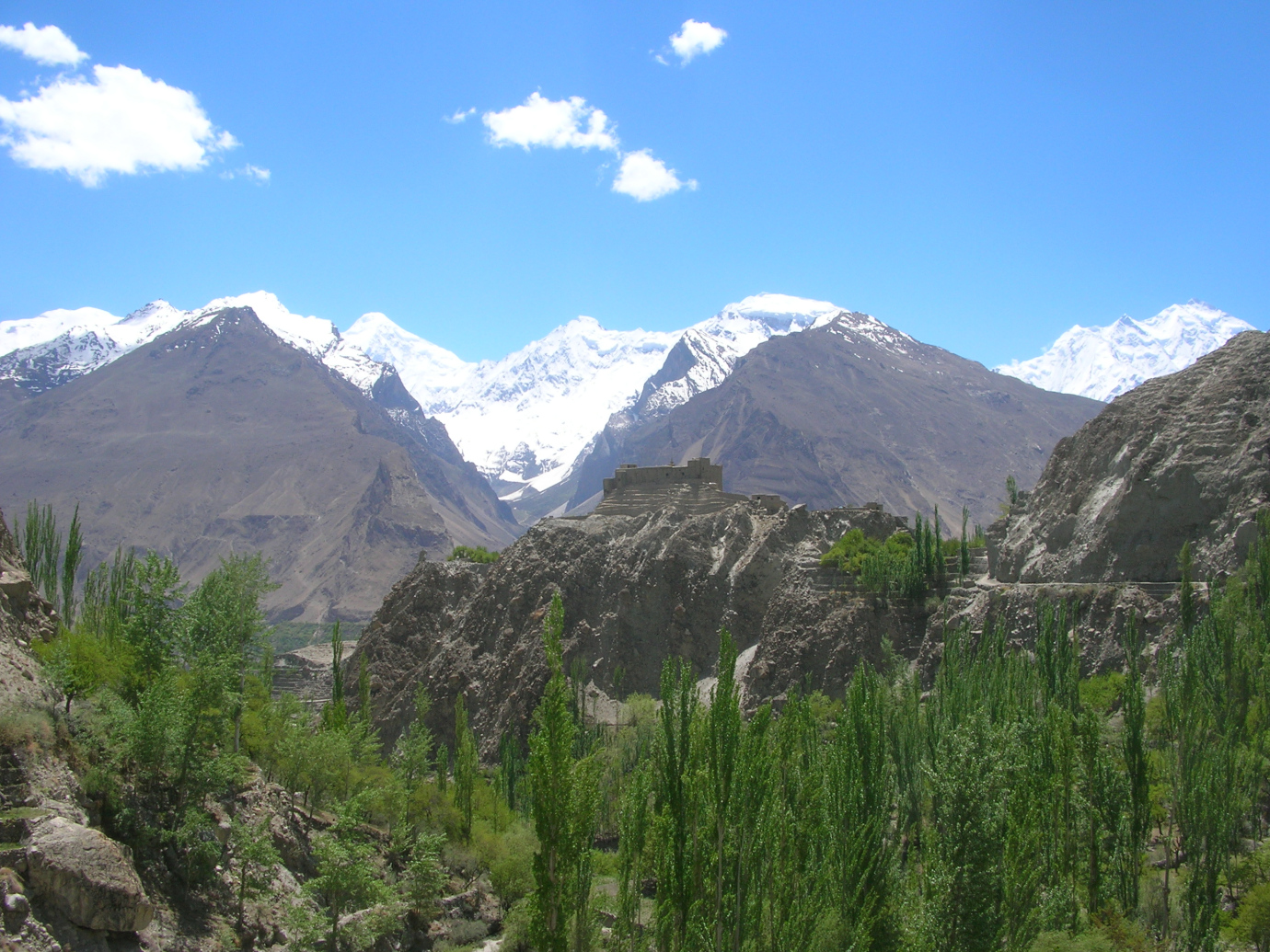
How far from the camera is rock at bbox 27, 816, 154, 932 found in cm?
2323

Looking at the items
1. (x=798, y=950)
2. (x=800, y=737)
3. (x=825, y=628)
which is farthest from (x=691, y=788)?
(x=825, y=628)

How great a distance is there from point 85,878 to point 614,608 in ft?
189

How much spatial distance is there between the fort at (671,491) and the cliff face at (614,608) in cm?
199

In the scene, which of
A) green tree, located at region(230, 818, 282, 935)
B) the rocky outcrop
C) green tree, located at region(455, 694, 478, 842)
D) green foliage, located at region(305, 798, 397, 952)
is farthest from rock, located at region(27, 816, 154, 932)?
green tree, located at region(455, 694, 478, 842)

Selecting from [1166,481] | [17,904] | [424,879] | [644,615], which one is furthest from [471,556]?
[17,904]

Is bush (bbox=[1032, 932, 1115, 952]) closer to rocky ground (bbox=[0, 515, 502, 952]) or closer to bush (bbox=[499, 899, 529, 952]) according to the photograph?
bush (bbox=[499, 899, 529, 952])

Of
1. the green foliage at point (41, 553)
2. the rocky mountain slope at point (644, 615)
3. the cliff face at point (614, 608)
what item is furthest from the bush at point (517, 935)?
the cliff face at point (614, 608)

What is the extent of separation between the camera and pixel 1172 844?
3581cm

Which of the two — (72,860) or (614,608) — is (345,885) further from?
(614,608)

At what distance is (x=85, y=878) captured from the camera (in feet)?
77.7

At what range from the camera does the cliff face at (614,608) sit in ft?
240

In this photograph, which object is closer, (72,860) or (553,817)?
(553,817)

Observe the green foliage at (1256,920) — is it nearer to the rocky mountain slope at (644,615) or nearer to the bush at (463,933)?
the rocky mountain slope at (644,615)

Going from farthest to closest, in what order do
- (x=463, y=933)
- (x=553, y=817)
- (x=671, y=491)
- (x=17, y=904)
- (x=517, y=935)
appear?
(x=671, y=491), (x=463, y=933), (x=517, y=935), (x=17, y=904), (x=553, y=817)
